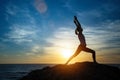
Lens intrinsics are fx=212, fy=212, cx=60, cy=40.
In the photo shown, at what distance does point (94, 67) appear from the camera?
Answer: 41.2 feet

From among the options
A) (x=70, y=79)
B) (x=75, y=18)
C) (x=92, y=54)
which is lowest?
(x=70, y=79)

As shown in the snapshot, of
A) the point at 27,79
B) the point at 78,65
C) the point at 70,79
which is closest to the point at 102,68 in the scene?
the point at 78,65

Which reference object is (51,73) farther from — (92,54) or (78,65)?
(92,54)

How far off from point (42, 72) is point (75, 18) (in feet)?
12.7

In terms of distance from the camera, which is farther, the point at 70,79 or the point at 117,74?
the point at 117,74

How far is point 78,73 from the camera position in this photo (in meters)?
11.8

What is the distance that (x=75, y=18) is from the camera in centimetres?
1278

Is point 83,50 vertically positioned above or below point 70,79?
above

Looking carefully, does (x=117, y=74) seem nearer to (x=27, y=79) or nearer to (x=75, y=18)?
(x=75, y=18)

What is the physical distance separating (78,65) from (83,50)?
97 centimetres

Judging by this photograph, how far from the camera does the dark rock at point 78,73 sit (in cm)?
1145

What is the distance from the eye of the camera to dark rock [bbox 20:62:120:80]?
37.6 ft

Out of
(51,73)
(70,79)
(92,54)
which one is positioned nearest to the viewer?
(70,79)

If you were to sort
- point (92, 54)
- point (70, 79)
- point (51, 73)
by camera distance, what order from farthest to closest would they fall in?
point (92, 54) → point (51, 73) → point (70, 79)
